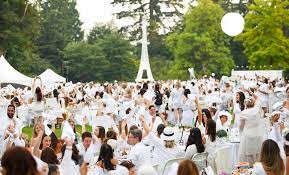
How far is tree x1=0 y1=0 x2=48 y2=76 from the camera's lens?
45750mm

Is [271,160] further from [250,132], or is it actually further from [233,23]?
[233,23]

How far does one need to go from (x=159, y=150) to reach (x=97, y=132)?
1.36 metres

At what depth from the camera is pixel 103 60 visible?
58.9 metres

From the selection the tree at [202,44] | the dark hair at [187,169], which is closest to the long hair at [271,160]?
the dark hair at [187,169]

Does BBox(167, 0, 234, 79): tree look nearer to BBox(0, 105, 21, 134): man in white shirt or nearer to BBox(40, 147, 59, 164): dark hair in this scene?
BBox(0, 105, 21, 134): man in white shirt

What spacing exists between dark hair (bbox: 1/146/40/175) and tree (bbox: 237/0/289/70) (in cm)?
4654

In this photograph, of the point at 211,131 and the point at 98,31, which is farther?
the point at 98,31

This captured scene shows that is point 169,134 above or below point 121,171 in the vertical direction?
above

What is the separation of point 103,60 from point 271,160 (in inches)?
2063

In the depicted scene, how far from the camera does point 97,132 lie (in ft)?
33.5

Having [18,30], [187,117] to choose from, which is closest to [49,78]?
[18,30]

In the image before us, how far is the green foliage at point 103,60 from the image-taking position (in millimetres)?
59344

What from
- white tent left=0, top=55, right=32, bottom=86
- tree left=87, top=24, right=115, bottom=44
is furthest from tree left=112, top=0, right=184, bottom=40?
white tent left=0, top=55, right=32, bottom=86

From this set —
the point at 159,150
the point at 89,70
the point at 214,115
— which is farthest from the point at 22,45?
the point at 159,150
